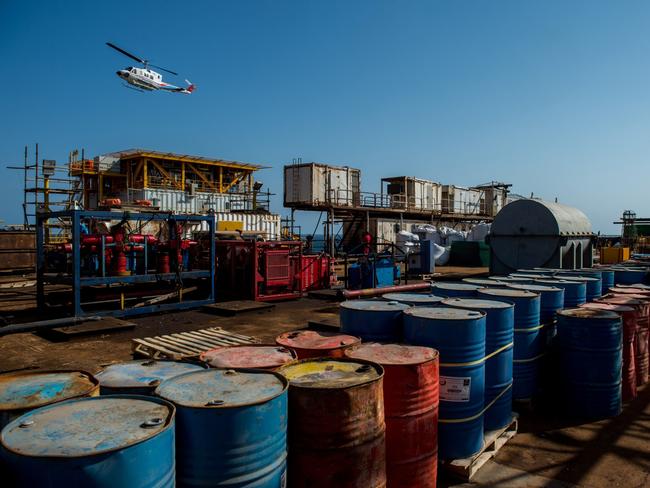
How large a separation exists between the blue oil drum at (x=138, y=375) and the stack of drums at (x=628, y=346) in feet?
18.7

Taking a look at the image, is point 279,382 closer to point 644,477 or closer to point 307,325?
point 644,477

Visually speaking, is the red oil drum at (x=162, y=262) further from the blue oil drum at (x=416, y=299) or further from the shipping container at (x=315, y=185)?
the shipping container at (x=315, y=185)

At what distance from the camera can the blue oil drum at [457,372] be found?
4344 millimetres

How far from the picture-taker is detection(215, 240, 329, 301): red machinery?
1421cm

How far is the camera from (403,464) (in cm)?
372

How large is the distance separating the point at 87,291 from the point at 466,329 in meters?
10.6

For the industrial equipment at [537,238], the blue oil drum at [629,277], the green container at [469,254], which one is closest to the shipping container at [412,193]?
the green container at [469,254]

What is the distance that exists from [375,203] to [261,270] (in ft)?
67.3

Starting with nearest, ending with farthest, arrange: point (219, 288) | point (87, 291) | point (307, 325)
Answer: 1. point (307, 325)
2. point (87, 291)
3. point (219, 288)

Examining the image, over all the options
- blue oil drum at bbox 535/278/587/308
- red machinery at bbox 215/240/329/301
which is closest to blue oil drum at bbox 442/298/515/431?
blue oil drum at bbox 535/278/587/308

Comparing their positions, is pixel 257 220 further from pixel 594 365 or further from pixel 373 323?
pixel 373 323

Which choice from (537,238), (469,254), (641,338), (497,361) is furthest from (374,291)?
(469,254)

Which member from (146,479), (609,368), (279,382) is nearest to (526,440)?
(609,368)

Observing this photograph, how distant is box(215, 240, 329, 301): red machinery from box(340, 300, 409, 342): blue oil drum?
9.22 m
